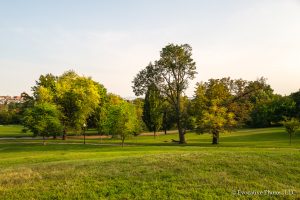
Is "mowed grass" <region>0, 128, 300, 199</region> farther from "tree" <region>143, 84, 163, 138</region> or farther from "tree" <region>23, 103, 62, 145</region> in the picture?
"tree" <region>143, 84, 163, 138</region>

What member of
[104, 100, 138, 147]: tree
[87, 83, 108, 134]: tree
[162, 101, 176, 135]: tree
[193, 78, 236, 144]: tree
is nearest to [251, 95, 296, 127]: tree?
[162, 101, 176, 135]: tree

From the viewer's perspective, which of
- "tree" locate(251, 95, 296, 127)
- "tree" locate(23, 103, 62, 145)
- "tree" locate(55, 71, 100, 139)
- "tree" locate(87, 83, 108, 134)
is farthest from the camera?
"tree" locate(251, 95, 296, 127)

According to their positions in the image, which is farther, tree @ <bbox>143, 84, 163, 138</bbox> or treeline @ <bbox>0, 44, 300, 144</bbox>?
tree @ <bbox>143, 84, 163, 138</bbox>

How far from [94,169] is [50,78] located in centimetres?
5637

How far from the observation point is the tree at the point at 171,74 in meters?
50.8

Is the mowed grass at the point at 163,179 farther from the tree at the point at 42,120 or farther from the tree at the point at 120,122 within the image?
the tree at the point at 42,120

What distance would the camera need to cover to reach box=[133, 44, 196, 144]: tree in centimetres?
5075

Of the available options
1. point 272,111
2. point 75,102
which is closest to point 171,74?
point 75,102

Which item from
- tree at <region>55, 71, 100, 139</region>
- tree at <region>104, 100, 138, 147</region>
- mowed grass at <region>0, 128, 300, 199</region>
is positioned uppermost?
tree at <region>55, 71, 100, 139</region>

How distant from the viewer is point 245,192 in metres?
12.5

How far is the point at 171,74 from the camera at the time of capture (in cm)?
5169

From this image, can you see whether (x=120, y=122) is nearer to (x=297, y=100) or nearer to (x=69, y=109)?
(x=69, y=109)

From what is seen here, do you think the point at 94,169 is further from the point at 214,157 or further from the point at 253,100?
the point at 253,100

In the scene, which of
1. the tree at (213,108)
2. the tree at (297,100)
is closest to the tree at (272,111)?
the tree at (297,100)
